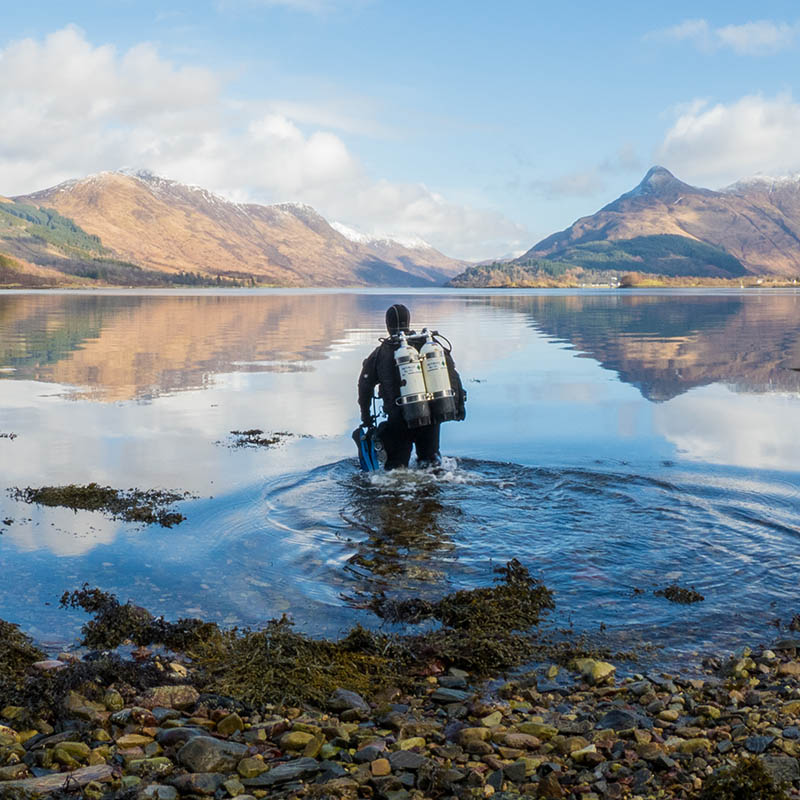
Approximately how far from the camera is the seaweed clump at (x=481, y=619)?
24.5 ft

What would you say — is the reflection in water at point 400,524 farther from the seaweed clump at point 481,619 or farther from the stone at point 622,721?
the stone at point 622,721

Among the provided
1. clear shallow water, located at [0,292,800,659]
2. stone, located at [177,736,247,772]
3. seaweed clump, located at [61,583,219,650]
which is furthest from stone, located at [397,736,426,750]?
clear shallow water, located at [0,292,800,659]

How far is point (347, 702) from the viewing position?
21.5 feet

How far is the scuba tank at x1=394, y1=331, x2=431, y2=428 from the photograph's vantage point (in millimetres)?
14031

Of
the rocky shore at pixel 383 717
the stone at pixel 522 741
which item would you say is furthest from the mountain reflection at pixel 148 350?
the stone at pixel 522 741

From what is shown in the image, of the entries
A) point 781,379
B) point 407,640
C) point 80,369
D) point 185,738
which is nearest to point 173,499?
point 407,640

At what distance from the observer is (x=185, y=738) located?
19.2 feet

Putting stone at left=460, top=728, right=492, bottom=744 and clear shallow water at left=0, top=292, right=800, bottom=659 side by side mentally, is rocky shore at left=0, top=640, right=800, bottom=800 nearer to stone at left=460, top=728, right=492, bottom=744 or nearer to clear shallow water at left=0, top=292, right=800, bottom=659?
stone at left=460, top=728, right=492, bottom=744

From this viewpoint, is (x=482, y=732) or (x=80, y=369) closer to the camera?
(x=482, y=732)

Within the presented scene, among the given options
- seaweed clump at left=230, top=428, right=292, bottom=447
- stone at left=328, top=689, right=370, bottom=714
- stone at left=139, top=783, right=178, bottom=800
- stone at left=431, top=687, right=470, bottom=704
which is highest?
seaweed clump at left=230, top=428, right=292, bottom=447

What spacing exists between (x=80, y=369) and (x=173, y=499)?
19.7 m

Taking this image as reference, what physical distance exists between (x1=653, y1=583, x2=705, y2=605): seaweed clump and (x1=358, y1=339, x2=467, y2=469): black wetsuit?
597 cm

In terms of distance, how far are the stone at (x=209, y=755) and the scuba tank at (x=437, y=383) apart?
29.3ft

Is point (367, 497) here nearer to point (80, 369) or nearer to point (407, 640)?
point (407, 640)
